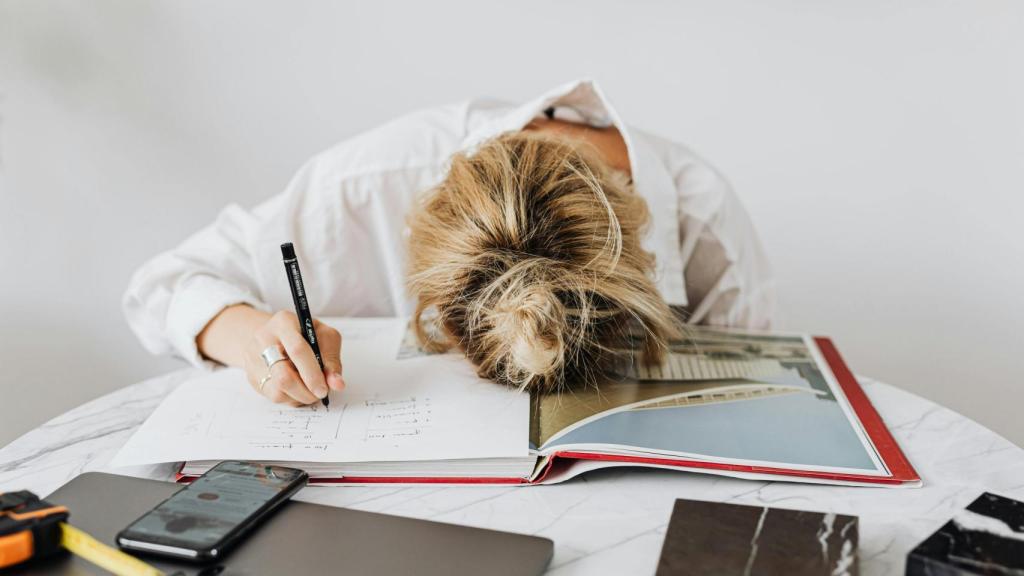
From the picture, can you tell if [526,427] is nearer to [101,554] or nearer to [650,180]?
[101,554]

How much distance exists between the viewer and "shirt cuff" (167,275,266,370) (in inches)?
38.1

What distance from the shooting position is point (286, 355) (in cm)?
81

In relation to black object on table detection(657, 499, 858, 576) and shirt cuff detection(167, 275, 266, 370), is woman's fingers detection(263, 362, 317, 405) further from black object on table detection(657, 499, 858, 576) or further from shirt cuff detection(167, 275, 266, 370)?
black object on table detection(657, 499, 858, 576)

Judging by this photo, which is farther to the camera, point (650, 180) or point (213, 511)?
point (650, 180)

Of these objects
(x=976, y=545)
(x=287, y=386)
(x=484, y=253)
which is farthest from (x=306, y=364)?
(x=976, y=545)

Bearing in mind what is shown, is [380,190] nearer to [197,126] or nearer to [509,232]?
[509,232]

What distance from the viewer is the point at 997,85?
1.46 m

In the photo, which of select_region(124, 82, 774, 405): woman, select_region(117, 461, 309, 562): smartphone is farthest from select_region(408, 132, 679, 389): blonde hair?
select_region(117, 461, 309, 562): smartphone

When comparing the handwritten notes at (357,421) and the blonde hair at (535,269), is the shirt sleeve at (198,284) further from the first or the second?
the blonde hair at (535,269)

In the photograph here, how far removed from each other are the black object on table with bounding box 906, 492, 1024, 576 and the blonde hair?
13.0 inches

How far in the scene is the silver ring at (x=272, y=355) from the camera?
792mm

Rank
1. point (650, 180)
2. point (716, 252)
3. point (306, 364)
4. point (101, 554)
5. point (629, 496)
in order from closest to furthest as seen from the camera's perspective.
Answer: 1. point (101, 554)
2. point (629, 496)
3. point (306, 364)
4. point (650, 180)
5. point (716, 252)

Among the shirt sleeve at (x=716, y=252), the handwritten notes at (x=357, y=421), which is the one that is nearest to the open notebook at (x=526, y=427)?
the handwritten notes at (x=357, y=421)

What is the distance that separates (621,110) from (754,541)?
119 cm
